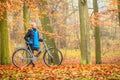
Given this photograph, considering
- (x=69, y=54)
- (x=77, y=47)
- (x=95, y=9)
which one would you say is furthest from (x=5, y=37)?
(x=77, y=47)

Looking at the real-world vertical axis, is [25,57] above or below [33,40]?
below

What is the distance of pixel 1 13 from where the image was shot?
44.2 ft

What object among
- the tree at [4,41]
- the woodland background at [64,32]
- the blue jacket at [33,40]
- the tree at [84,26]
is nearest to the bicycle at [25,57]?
the blue jacket at [33,40]

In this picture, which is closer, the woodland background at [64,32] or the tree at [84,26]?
the woodland background at [64,32]

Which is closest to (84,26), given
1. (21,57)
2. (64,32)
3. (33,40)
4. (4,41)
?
(33,40)

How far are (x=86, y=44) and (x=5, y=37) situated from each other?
3.98 meters

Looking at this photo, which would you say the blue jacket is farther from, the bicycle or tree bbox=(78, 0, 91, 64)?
tree bbox=(78, 0, 91, 64)

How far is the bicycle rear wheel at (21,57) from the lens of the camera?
1101 cm

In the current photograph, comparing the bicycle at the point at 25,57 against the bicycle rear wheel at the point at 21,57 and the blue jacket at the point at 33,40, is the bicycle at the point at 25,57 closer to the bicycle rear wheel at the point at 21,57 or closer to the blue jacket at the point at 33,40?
the bicycle rear wheel at the point at 21,57

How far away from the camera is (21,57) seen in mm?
11312

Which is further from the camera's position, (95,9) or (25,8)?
(95,9)

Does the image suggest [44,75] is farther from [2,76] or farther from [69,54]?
[69,54]

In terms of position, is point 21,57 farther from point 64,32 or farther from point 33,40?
point 64,32

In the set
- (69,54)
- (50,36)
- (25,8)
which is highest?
(25,8)
